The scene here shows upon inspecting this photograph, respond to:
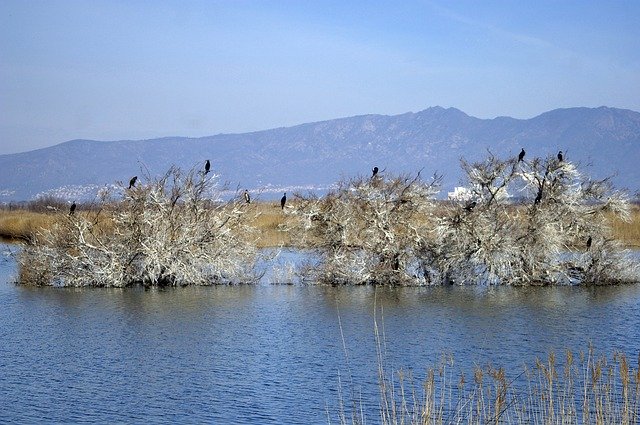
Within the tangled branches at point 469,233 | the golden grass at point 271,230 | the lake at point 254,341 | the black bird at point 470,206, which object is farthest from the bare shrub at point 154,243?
the golden grass at point 271,230

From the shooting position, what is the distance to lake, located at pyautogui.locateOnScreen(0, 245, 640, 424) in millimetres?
15508

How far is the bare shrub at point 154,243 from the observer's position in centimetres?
2997

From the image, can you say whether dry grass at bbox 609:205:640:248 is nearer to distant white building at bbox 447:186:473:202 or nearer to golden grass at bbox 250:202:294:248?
distant white building at bbox 447:186:473:202

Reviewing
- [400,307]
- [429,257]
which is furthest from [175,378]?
[429,257]

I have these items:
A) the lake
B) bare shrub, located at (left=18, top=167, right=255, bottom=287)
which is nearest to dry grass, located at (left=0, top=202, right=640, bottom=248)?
bare shrub, located at (left=18, top=167, right=255, bottom=287)

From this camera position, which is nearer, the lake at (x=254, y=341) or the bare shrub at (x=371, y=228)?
the lake at (x=254, y=341)

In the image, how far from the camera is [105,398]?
15.8m

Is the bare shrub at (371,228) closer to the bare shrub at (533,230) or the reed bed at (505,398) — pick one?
the bare shrub at (533,230)

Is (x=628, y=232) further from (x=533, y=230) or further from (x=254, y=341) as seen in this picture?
(x=254, y=341)

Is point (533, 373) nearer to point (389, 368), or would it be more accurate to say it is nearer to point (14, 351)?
point (389, 368)

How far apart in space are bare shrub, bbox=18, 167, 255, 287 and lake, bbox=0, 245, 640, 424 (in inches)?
31.2

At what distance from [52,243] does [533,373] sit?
748 inches

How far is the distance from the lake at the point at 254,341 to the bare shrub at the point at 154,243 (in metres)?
0.79

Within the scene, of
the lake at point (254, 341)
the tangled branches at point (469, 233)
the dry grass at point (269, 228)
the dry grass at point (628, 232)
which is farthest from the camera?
the dry grass at point (628, 232)
